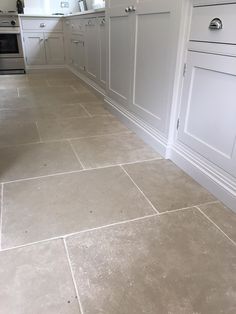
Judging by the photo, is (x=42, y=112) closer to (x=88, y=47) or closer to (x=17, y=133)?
(x=17, y=133)

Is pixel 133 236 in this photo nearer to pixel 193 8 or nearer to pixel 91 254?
pixel 91 254

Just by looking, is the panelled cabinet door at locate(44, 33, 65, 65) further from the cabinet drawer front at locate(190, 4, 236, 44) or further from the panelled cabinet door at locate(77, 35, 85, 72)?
the cabinet drawer front at locate(190, 4, 236, 44)

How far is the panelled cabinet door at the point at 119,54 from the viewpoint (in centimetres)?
213

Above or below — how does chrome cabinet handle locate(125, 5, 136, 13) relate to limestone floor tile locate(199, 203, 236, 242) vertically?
above

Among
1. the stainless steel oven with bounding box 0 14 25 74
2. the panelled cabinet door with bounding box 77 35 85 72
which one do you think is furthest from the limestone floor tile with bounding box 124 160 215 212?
the stainless steel oven with bounding box 0 14 25 74

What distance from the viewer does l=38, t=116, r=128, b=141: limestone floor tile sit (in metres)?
2.16

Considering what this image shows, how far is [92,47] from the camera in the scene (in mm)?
3283

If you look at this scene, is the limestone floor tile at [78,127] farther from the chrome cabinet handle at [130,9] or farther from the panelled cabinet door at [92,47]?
the panelled cabinet door at [92,47]

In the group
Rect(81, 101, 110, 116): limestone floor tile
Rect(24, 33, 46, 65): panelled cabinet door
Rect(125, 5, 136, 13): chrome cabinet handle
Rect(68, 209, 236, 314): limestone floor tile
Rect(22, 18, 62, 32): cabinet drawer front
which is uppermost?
Rect(125, 5, 136, 13): chrome cabinet handle

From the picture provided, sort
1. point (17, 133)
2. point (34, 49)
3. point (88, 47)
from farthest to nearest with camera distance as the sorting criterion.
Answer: point (34, 49)
point (88, 47)
point (17, 133)

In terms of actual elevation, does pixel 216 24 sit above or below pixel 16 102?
above

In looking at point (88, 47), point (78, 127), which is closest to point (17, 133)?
point (78, 127)

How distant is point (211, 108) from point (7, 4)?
5125 millimetres

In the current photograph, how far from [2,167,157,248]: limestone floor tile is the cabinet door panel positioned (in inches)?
39.8
